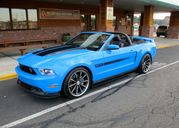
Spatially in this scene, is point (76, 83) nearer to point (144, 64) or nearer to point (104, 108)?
point (104, 108)

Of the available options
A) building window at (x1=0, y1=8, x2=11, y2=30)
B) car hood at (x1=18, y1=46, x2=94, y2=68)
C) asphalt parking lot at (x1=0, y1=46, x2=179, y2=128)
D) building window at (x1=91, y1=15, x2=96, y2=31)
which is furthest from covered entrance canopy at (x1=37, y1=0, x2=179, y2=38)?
car hood at (x1=18, y1=46, x2=94, y2=68)

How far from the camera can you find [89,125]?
326 centimetres

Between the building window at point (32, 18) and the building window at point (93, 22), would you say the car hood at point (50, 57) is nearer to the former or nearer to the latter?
the building window at point (32, 18)

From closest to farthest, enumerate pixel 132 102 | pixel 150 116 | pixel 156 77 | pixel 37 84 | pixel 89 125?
1. pixel 89 125
2. pixel 150 116
3. pixel 37 84
4. pixel 132 102
5. pixel 156 77

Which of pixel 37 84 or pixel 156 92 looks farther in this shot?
pixel 156 92

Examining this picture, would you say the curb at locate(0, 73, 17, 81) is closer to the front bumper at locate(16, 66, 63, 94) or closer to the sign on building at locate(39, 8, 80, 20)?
the front bumper at locate(16, 66, 63, 94)

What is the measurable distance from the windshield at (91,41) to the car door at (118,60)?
31 cm

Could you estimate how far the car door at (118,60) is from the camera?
493 centimetres

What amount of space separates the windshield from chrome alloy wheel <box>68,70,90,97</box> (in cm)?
82

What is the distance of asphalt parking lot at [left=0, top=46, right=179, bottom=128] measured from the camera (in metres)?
3.34

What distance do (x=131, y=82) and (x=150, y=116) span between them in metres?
2.10

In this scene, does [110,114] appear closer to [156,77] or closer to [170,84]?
[170,84]

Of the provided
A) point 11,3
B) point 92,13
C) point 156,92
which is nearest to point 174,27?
point 92,13

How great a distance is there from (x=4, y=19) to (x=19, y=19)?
1.06m
